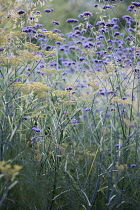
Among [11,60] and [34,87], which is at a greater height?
[11,60]

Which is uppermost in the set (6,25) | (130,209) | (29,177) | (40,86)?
(6,25)

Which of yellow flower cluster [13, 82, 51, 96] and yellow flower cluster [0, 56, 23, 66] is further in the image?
yellow flower cluster [0, 56, 23, 66]

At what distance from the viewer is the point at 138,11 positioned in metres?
3.54

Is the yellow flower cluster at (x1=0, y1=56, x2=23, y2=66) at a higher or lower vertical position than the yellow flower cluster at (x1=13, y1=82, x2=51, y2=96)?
higher

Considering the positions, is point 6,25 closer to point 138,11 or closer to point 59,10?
point 138,11

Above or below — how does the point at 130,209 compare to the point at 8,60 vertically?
below

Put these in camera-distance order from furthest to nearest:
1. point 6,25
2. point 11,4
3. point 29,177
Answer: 1. point 6,25
2. point 11,4
3. point 29,177

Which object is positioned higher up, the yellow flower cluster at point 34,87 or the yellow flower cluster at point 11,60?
the yellow flower cluster at point 11,60

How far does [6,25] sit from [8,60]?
0.92 meters

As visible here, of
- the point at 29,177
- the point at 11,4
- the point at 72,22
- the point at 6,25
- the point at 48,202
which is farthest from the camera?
the point at 72,22

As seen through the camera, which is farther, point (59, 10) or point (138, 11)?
point (59, 10)

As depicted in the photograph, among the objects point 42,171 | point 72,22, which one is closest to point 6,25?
point 72,22

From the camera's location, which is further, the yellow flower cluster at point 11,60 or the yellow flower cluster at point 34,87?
the yellow flower cluster at point 11,60

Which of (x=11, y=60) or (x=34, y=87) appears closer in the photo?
(x=34, y=87)
